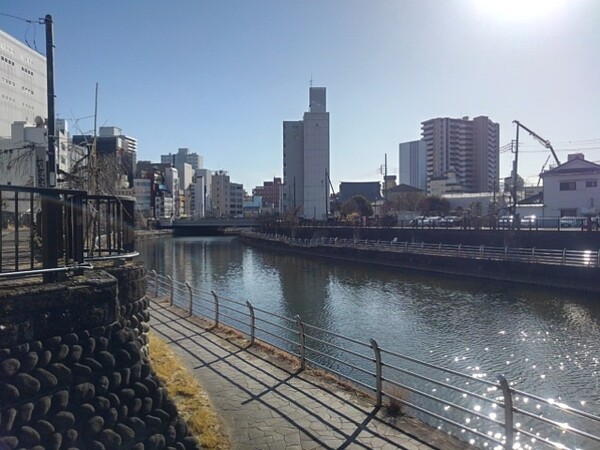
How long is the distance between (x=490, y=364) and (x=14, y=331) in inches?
495

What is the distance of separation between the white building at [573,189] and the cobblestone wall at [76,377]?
4998 centimetres

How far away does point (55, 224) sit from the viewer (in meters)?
5.38

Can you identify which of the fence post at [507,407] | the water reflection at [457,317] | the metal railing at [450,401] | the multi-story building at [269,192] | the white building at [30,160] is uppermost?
the multi-story building at [269,192]

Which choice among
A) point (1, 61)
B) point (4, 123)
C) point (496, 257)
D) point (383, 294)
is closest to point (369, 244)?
point (496, 257)

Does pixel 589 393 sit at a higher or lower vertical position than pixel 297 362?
lower

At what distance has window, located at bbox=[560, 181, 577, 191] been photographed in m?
48.1

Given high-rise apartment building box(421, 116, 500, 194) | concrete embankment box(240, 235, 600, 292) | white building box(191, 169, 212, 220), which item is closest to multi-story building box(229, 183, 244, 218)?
white building box(191, 169, 212, 220)

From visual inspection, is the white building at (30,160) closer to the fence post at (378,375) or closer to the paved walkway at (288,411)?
the paved walkway at (288,411)

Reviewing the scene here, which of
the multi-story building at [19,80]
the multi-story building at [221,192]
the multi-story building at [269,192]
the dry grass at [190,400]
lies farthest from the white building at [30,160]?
the multi-story building at [269,192]

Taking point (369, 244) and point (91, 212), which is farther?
point (369, 244)

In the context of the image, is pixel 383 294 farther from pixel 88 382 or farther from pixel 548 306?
pixel 88 382

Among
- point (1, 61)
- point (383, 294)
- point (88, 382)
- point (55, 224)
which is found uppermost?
point (1, 61)

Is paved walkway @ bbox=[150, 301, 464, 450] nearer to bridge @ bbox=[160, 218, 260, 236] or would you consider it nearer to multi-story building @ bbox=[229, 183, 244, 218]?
bridge @ bbox=[160, 218, 260, 236]

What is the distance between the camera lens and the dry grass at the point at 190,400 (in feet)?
19.5
